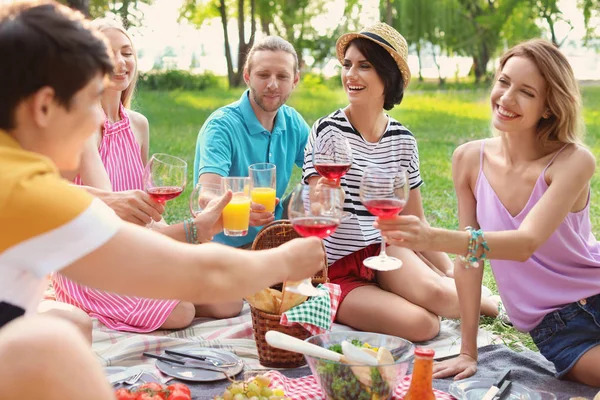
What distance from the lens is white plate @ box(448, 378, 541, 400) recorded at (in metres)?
3.47

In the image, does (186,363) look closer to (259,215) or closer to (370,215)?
(259,215)

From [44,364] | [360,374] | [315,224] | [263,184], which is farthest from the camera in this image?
[263,184]

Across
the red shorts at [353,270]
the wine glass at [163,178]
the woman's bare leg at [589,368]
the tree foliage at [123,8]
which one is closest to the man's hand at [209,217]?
the wine glass at [163,178]

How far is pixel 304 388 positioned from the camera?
3564 millimetres

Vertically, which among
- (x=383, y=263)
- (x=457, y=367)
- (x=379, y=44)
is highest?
(x=379, y=44)

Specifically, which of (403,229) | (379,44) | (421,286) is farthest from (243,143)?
(403,229)

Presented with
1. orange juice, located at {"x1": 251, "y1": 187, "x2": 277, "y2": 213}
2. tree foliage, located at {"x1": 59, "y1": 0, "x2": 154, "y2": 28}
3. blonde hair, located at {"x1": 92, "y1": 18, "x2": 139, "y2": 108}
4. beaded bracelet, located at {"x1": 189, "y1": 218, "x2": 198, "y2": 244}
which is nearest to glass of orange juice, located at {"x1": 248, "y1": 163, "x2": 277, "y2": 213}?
orange juice, located at {"x1": 251, "y1": 187, "x2": 277, "y2": 213}

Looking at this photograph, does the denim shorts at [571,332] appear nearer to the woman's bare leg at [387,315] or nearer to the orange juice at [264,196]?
the woman's bare leg at [387,315]

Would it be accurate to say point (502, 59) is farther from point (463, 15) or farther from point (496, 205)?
point (463, 15)

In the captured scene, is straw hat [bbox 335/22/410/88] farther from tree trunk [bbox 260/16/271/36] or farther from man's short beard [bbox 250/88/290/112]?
tree trunk [bbox 260/16/271/36]

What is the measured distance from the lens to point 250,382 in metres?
3.19

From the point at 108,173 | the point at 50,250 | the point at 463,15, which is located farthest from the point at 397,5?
the point at 50,250

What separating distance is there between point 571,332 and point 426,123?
36.8ft

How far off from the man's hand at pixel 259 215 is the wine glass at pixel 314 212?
1.04 metres
